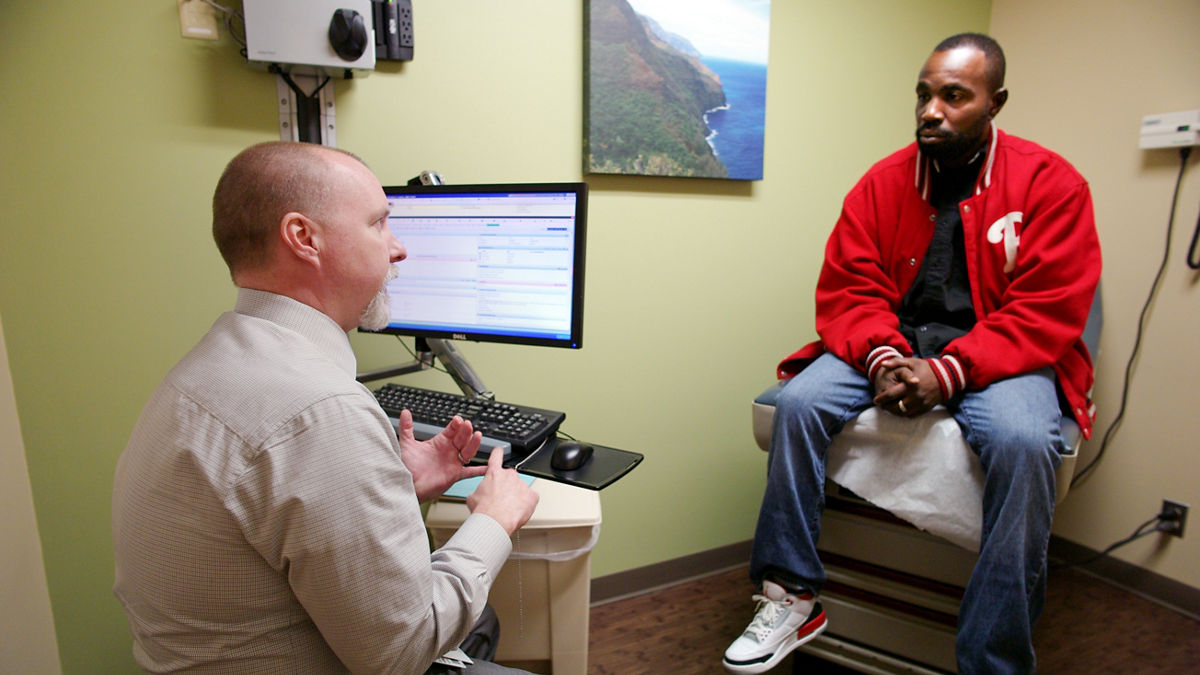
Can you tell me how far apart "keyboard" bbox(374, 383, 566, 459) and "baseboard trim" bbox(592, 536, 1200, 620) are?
81 cm

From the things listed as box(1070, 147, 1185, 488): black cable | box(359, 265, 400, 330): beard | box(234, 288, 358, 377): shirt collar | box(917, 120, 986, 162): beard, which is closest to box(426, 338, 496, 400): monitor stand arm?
box(359, 265, 400, 330): beard

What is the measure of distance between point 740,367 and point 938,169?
73 centimetres

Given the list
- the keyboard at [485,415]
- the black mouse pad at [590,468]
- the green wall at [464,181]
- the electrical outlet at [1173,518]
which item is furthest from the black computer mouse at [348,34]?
the electrical outlet at [1173,518]

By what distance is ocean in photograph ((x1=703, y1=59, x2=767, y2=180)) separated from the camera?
67.5 inches

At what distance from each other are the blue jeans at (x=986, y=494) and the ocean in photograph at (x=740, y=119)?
0.66 metres

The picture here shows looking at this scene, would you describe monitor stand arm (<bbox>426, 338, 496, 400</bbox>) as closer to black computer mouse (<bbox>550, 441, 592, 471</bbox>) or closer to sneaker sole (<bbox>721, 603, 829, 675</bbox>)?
black computer mouse (<bbox>550, 441, 592, 471</bbox>)

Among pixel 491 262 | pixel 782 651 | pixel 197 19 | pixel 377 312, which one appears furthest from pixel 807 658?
pixel 197 19

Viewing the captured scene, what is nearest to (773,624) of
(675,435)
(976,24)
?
(675,435)

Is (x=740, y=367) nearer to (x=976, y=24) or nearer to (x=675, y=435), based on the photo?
(x=675, y=435)

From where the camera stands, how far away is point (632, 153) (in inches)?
63.4

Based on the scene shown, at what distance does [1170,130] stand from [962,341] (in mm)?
1029

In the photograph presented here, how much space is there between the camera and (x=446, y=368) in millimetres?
1289

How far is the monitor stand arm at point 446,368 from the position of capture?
1.25m

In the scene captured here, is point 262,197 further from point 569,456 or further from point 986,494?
point 986,494
